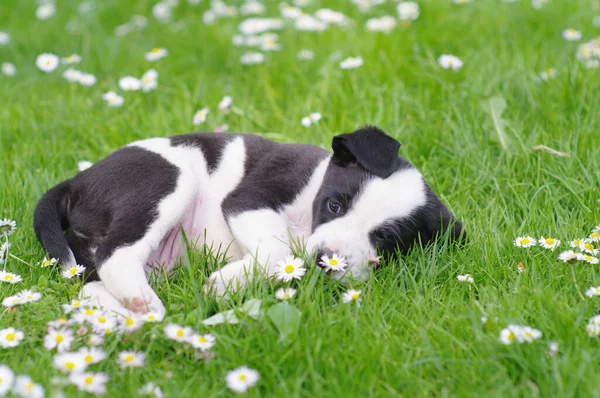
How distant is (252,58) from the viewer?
5.84 metres

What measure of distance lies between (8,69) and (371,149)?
4.05 m

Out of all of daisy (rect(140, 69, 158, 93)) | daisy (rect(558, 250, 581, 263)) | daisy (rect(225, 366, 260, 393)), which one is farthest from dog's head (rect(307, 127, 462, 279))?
daisy (rect(140, 69, 158, 93))

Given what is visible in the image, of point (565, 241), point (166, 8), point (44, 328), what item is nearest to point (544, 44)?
point (565, 241)

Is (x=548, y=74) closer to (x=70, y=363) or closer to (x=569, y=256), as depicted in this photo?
(x=569, y=256)

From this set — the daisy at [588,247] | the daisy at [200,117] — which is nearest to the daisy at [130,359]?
the daisy at [588,247]

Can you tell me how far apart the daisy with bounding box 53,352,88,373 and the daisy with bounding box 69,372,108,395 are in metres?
0.02

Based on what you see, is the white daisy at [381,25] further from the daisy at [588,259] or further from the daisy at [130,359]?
the daisy at [130,359]

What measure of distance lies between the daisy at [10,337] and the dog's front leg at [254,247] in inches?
29.5

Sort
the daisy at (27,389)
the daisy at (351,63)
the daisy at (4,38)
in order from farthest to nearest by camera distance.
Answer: the daisy at (4,38), the daisy at (351,63), the daisy at (27,389)

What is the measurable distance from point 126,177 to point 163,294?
2.05 feet

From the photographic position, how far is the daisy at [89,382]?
2.33 meters

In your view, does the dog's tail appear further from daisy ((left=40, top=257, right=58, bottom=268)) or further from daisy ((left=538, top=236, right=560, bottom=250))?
daisy ((left=538, top=236, right=560, bottom=250))

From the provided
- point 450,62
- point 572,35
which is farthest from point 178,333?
point 572,35

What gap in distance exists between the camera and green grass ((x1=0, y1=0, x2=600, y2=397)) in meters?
2.59
